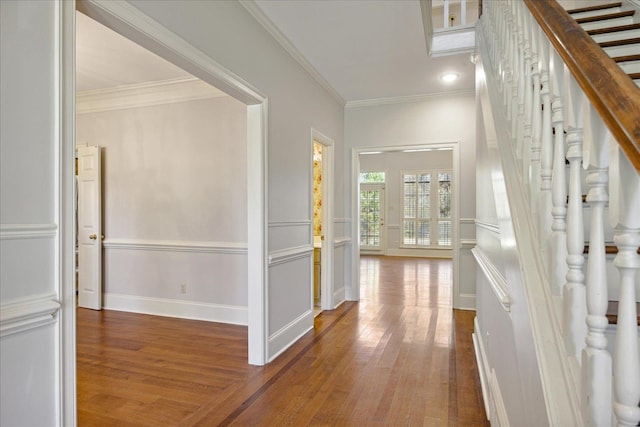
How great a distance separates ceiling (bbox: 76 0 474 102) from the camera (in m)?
2.82

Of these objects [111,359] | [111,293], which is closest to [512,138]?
[111,359]

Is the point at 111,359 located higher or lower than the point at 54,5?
lower

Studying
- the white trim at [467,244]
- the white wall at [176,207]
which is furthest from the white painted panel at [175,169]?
the white trim at [467,244]

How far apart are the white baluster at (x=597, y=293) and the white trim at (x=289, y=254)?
2.51 metres

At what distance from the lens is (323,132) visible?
172 inches

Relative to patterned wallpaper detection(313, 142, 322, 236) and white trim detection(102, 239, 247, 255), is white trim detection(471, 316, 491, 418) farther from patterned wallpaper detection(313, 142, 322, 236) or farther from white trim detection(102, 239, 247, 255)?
patterned wallpaper detection(313, 142, 322, 236)

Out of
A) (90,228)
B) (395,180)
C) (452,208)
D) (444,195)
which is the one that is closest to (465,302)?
(452,208)

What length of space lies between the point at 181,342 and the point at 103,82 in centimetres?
316

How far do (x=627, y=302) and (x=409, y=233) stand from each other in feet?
33.0

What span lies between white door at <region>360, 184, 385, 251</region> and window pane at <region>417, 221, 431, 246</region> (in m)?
1.05

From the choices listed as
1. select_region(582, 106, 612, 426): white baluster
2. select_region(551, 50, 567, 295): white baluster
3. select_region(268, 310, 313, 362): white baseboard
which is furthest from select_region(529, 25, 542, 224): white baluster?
select_region(268, 310, 313, 362): white baseboard

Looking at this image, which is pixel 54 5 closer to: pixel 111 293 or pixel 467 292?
pixel 111 293

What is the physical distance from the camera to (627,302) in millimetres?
605

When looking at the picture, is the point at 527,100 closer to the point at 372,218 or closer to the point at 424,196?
the point at 424,196
